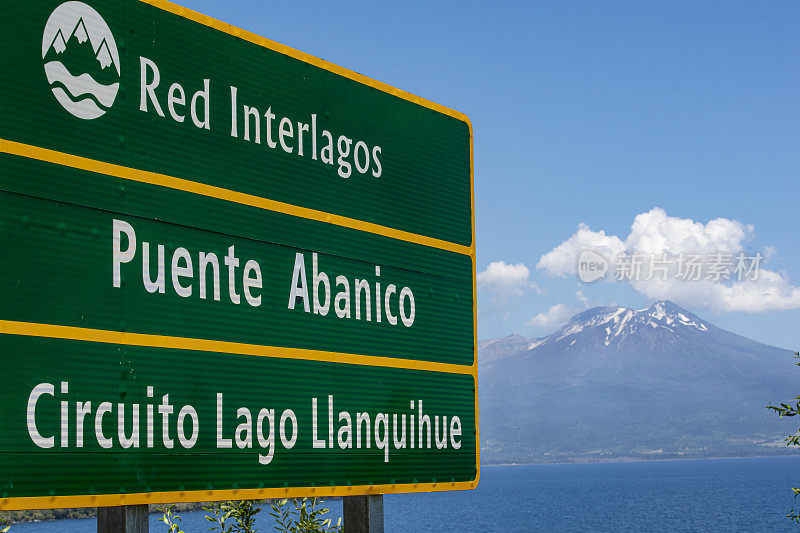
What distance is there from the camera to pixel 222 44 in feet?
21.0

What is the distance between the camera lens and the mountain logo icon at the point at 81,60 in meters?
5.39

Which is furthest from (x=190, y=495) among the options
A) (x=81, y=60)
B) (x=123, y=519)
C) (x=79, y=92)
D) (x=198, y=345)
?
(x=81, y=60)

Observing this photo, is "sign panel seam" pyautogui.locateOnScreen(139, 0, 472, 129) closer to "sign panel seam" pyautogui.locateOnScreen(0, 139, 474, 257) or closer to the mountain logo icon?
the mountain logo icon

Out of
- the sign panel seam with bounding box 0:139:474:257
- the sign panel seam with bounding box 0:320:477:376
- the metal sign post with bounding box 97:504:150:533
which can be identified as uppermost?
the sign panel seam with bounding box 0:139:474:257

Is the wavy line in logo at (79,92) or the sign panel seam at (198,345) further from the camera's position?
the wavy line in logo at (79,92)

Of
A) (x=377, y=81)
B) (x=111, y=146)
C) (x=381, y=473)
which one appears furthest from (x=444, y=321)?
(x=111, y=146)

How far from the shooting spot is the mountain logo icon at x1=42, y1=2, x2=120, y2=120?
17.7 feet

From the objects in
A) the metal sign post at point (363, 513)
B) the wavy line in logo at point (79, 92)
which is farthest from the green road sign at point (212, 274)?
the metal sign post at point (363, 513)

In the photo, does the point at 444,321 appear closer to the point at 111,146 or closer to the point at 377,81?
the point at 377,81

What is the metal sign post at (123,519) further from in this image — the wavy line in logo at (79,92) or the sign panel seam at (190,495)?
the wavy line in logo at (79,92)

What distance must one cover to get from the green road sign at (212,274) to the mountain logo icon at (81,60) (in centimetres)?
1

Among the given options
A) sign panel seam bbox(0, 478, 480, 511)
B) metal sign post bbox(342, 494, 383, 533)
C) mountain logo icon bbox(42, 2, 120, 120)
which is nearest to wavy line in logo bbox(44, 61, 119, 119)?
mountain logo icon bbox(42, 2, 120, 120)

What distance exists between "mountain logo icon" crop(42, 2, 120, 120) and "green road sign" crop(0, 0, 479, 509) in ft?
0.04

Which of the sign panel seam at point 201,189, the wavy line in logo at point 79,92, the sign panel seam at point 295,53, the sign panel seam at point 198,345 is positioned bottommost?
the sign panel seam at point 198,345
